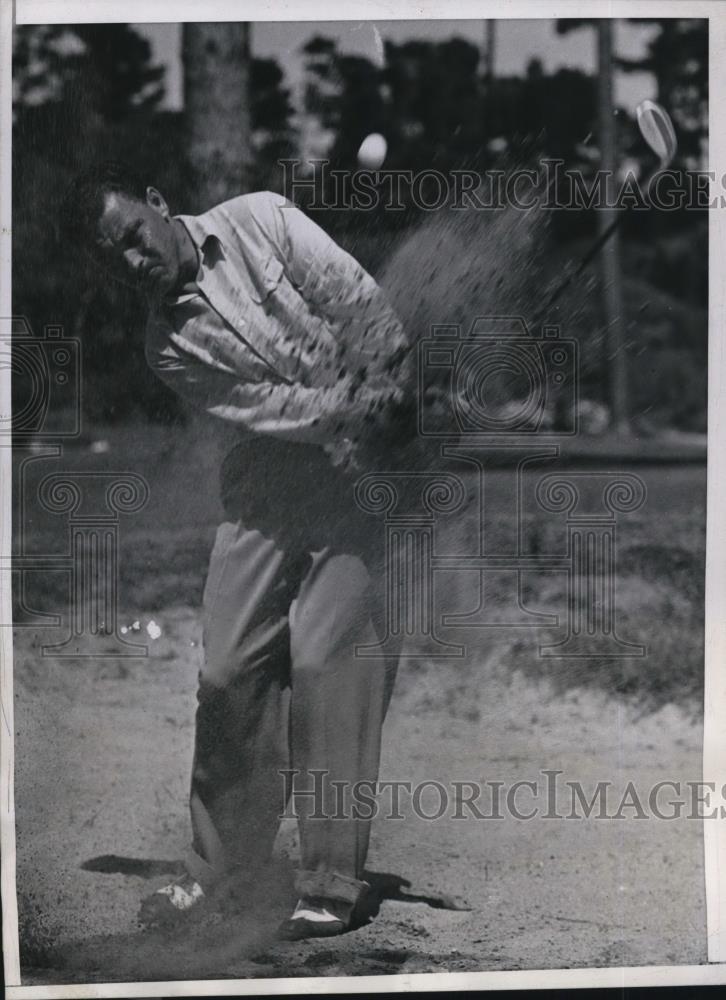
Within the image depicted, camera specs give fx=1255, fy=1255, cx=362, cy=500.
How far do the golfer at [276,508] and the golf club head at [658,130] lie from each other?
71 cm

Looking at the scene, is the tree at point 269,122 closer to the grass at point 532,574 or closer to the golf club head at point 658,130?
the grass at point 532,574

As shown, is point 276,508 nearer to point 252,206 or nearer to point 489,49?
point 252,206

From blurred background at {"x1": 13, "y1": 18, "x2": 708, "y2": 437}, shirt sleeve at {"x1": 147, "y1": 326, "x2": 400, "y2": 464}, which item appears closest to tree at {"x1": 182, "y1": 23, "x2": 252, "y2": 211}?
blurred background at {"x1": 13, "y1": 18, "x2": 708, "y2": 437}

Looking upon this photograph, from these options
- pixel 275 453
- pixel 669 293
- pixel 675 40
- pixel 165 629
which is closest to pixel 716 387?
pixel 669 293

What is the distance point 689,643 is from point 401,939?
0.95 m

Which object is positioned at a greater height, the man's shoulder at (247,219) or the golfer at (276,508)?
the man's shoulder at (247,219)

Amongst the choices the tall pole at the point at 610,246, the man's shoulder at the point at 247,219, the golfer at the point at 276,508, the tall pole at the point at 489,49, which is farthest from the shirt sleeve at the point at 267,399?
the tall pole at the point at 489,49

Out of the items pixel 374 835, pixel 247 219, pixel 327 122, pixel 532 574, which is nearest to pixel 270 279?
pixel 247 219

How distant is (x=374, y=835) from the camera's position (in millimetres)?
2887

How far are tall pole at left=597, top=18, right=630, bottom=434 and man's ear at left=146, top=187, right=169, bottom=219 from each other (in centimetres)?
98

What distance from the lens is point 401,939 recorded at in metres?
2.89

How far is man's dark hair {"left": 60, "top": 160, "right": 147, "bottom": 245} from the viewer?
280 cm

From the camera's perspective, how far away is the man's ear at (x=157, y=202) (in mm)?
2797

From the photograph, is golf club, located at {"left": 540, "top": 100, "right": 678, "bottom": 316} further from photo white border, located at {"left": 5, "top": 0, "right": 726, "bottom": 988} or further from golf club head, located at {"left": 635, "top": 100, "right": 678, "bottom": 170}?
photo white border, located at {"left": 5, "top": 0, "right": 726, "bottom": 988}
